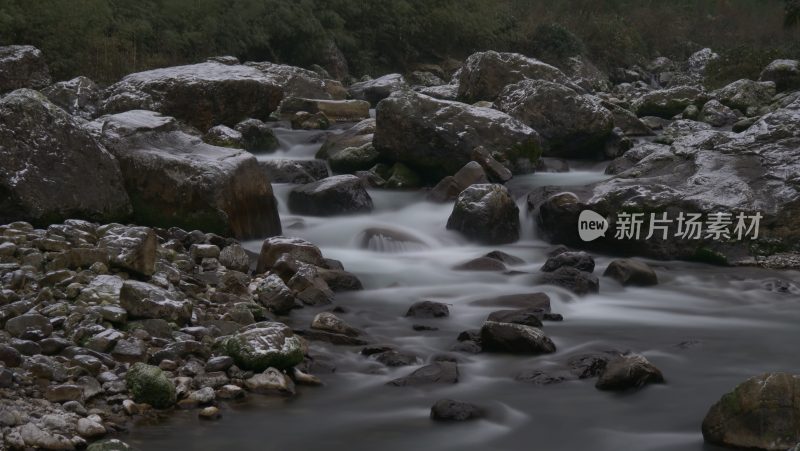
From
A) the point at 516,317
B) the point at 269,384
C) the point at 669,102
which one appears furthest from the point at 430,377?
the point at 669,102

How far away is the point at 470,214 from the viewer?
1027cm

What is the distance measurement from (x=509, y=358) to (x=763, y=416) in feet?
6.68

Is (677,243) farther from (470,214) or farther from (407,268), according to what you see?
(407,268)

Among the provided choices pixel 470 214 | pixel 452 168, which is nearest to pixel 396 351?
pixel 470 214

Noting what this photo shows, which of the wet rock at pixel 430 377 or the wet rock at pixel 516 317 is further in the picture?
the wet rock at pixel 516 317

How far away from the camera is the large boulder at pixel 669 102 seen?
60.8ft

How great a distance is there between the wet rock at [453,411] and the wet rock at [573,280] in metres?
3.10

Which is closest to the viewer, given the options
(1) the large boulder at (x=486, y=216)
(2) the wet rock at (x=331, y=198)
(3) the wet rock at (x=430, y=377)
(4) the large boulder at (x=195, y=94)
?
(3) the wet rock at (x=430, y=377)

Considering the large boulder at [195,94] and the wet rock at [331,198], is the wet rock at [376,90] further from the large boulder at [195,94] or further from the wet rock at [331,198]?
the wet rock at [331,198]

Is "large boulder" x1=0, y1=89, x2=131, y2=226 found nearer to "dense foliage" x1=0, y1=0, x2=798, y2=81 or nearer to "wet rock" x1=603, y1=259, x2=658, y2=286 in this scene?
"wet rock" x1=603, y1=259, x2=658, y2=286

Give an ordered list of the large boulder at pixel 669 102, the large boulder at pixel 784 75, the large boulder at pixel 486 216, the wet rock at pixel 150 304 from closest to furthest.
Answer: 1. the wet rock at pixel 150 304
2. the large boulder at pixel 486 216
3. the large boulder at pixel 669 102
4. the large boulder at pixel 784 75

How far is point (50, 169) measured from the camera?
8367 mm

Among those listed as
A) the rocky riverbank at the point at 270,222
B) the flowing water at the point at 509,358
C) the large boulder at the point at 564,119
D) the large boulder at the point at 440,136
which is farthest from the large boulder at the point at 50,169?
the large boulder at the point at 564,119

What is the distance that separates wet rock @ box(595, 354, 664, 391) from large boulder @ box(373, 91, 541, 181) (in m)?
6.75
